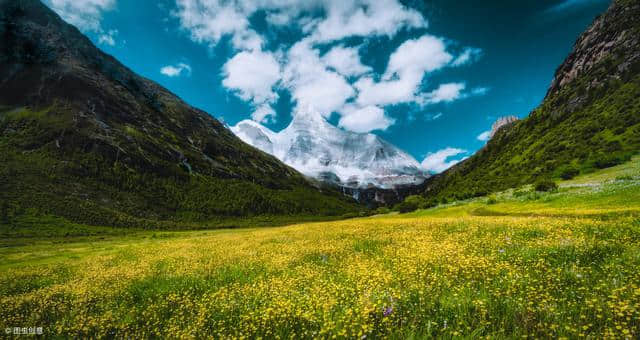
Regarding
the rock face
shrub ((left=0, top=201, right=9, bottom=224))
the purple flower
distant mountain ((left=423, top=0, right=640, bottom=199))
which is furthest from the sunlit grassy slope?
the rock face

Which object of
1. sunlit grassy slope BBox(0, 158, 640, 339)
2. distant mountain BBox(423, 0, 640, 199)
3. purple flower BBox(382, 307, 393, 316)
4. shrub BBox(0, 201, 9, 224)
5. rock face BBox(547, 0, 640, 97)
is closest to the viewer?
sunlit grassy slope BBox(0, 158, 640, 339)

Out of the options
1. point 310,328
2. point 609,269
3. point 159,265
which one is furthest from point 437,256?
point 159,265

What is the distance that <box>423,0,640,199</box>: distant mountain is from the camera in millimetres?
82375

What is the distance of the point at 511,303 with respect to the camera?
614cm

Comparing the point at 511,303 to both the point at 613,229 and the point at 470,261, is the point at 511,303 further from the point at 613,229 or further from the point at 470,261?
the point at 613,229

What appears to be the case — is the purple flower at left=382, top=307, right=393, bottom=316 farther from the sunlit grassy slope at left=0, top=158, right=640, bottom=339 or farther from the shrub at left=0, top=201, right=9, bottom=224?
the shrub at left=0, top=201, right=9, bottom=224

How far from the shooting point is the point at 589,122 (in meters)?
112

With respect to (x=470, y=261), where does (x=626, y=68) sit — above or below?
above

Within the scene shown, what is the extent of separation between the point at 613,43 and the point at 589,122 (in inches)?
3707

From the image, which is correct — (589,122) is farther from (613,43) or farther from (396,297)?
(396,297)

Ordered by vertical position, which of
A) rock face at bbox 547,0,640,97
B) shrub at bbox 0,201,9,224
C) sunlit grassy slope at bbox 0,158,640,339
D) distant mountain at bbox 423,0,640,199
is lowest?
sunlit grassy slope at bbox 0,158,640,339

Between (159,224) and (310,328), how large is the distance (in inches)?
5790

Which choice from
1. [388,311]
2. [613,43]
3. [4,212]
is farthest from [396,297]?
[613,43]

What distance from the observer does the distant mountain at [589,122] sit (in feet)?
270
